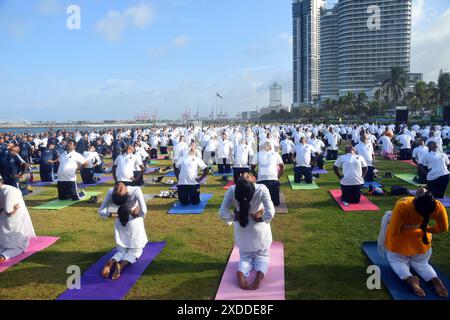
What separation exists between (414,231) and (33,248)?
6.28m

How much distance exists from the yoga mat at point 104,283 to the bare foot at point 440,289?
3915mm

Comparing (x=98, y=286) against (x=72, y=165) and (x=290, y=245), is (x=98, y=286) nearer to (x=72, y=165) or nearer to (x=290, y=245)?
(x=290, y=245)

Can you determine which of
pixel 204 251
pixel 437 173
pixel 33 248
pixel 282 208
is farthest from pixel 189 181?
pixel 437 173

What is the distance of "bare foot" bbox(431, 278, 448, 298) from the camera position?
4323 millimetres

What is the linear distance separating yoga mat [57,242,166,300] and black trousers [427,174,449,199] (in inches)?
287

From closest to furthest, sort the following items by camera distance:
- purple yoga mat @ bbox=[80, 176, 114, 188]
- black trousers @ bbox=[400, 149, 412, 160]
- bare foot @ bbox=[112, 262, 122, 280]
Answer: bare foot @ bbox=[112, 262, 122, 280] < purple yoga mat @ bbox=[80, 176, 114, 188] < black trousers @ bbox=[400, 149, 412, 160]

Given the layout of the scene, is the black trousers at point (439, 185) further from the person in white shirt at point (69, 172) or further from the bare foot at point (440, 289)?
the person in white shirt at point (69, 172)

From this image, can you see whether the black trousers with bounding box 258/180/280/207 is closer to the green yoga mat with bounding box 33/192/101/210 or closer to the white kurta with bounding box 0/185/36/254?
the white kurta with bounding box 0/185/36/254

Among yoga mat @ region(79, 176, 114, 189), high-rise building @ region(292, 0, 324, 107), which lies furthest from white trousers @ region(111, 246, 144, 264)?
high-rise building @ region(292, 0, 324, 107)

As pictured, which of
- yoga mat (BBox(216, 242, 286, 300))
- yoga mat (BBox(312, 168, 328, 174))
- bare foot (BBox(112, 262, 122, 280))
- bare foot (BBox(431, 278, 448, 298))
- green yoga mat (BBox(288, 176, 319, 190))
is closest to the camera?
bare foot (BBox(431, 278, 448, 298))

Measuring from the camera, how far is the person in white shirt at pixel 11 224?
5.92 meters

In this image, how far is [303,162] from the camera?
11859mm

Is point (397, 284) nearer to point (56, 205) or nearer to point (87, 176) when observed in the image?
point (56, 205)
